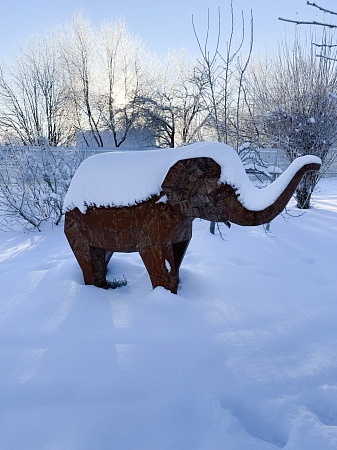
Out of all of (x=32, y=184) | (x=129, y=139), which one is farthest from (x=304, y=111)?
(x=129, y=139)

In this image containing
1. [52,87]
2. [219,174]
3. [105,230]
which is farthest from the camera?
[52,87]

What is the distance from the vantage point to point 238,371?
1.44m

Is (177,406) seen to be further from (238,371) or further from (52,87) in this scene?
(52,87)

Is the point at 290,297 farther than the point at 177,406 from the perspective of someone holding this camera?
Yes

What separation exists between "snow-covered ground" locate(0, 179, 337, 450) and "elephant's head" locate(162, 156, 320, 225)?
62 centimetres

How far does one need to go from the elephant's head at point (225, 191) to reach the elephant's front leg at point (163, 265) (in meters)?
0.31

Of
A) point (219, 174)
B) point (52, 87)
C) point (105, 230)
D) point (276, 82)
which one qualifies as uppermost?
point (52, 87)

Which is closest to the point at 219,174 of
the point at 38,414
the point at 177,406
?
the point at 177,406

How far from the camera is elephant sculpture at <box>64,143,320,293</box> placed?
5.84ft

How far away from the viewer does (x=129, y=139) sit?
17.9 meters

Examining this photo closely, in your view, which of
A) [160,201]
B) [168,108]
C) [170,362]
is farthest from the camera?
[168,108]

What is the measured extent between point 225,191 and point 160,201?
426 millimetres

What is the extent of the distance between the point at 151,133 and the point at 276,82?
10.6m

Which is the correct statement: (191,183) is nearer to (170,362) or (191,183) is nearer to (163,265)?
(163,265)
